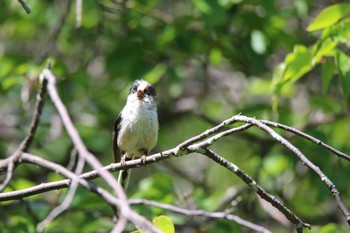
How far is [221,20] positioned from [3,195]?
3.32 metres

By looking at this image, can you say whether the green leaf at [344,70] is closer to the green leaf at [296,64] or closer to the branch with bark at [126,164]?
the green leaf at [296,64]

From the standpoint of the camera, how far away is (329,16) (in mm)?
4203

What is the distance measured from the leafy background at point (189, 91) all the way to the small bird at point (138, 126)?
307 millimetres

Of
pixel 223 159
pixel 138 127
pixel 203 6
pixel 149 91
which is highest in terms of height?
pixel 203 6

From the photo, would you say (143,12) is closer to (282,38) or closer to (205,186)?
(282,38)

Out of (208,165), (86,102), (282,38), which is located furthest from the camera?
(208,165)

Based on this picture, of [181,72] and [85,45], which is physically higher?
[85,45]

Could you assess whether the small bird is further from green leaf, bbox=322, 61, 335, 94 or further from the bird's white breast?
green leaf, bbox=322, 61, 335, 94

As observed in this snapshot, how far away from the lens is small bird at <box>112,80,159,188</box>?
19.6 feet

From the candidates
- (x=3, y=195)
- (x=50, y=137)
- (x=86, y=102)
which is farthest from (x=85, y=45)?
(x=3, y=195)

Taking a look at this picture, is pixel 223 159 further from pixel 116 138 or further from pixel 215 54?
pixel 215 54

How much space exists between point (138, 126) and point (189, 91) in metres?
3.45

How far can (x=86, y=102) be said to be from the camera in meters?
8.44

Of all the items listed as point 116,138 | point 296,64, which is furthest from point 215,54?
point 296,64
